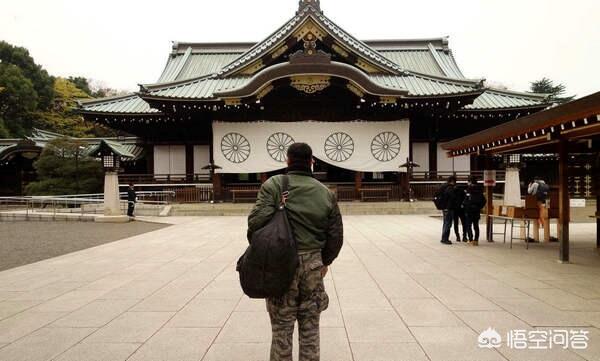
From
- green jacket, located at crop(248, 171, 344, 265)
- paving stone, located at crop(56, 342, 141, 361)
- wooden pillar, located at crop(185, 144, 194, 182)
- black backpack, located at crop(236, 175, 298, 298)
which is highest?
wooden pillar, located at crop(185, 144, 194, 182)

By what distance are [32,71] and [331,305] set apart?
4540cm

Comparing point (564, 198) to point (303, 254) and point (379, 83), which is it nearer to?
point (303, 254)

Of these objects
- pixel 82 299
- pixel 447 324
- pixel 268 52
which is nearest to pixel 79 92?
pixel 268 52

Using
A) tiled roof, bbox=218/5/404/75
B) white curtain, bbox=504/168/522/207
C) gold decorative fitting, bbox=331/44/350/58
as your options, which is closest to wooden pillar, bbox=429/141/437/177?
tiled roof, bbox=218/5/404/75

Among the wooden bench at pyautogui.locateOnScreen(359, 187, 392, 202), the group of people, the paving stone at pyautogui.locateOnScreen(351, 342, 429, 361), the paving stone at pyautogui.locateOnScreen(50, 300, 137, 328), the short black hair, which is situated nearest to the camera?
the short black hair

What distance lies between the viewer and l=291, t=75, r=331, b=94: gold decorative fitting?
1689 centimetres

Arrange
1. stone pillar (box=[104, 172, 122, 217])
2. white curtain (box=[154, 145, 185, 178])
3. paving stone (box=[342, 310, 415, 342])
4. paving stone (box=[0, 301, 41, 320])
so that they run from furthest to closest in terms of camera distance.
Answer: white curtain (box=[154, 145, 185, 178]) → stone pillar (box=[104, 172, 122, 217]) → paving stone (box=[0, 301, 41, 320]) → paving stone (box=[342, 310, 415, 342])

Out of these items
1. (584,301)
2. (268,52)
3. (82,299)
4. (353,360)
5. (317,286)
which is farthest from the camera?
(268,52)

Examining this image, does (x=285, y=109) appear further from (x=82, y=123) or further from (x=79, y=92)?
(x=79, y=92)

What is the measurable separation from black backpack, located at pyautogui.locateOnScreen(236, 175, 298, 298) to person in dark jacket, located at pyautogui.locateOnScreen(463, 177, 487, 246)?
23.3ft

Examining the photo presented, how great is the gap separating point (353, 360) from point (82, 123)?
4253cm

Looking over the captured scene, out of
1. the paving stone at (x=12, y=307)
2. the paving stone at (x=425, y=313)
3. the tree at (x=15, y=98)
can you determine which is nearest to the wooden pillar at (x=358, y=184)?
the paving stone at (x=425, y=313)

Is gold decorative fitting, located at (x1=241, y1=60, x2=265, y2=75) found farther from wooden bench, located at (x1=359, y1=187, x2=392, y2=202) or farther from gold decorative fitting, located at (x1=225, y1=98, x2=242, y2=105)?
wooden bench, located at (x1=359, y1=187, x2=392, y2=202)

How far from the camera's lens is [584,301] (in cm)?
473
